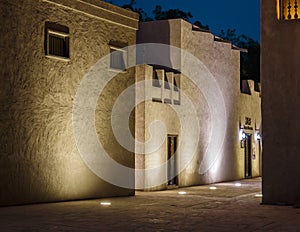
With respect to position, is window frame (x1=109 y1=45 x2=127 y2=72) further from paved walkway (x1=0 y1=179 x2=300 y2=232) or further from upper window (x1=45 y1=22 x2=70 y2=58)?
paved walkway (x1=0 y1=179 x2=300 y2=232)

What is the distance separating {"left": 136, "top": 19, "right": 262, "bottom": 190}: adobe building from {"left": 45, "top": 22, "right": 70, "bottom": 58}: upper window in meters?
4.06

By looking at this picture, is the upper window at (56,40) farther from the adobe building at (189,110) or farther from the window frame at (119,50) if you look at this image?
the adobe building at (189,110)

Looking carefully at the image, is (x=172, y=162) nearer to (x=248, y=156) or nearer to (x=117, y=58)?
(x=117, y=58)

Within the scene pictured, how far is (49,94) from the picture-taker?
14820 mm

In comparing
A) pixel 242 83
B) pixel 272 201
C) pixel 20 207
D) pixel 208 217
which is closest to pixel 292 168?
pixel 272 201

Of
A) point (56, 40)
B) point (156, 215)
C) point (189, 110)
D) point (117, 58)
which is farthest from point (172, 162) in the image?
point (156, 215)

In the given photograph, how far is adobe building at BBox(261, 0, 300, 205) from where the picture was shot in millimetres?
14133

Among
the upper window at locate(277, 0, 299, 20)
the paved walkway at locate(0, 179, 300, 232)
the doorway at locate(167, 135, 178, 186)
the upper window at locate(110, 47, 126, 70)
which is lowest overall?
the paved walkway at locate(0, 179, 300, 232)

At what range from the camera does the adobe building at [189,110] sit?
760 inches

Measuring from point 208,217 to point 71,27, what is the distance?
6644mm

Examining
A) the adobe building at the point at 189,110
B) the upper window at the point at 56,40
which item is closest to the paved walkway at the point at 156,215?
the adobe building at the point at 189,110

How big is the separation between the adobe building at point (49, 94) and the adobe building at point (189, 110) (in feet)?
7.24

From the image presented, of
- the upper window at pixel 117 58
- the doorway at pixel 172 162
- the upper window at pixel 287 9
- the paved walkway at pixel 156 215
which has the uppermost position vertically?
the upper window at pixel 287 9

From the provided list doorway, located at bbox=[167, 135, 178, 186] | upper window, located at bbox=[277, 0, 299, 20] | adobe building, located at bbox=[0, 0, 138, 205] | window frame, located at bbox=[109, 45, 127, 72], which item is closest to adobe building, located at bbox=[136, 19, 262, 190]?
doorway, located at bbox=[167, 135, 178, 186]
